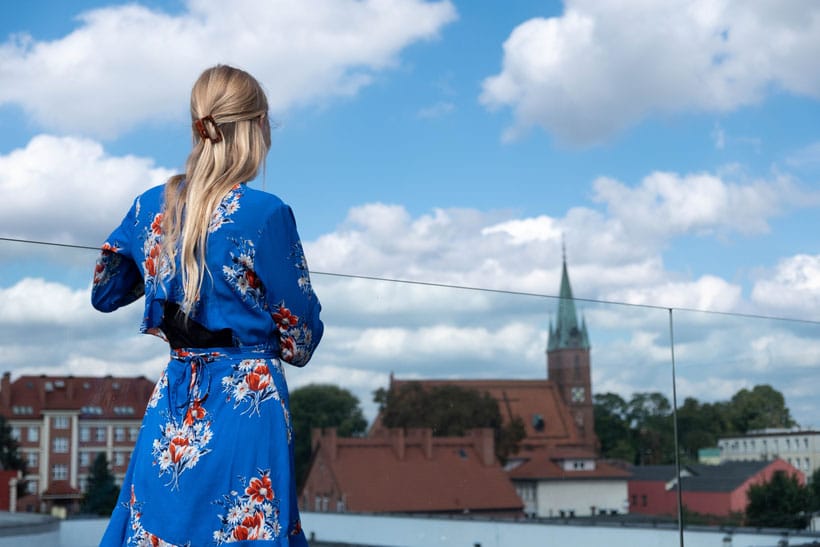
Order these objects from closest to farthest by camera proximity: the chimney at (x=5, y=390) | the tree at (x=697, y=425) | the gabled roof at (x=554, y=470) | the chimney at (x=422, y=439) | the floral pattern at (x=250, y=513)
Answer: the floral pattern at (x=250, y=513) → the chimney at (x=5, y=390) → the chimney at (x=422, y=439) → the gabled roof at (x=554, y=470) → the tree at (x=697, y=425)

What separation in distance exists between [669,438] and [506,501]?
843 mm

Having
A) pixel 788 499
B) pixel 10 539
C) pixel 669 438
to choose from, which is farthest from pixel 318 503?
pixel 788 499

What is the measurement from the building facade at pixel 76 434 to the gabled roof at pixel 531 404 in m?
0.99

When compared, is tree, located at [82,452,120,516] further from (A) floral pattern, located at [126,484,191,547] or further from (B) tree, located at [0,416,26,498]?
(A) floral pattern, located at [126,484,191,547]

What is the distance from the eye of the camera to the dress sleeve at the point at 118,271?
1.59 m

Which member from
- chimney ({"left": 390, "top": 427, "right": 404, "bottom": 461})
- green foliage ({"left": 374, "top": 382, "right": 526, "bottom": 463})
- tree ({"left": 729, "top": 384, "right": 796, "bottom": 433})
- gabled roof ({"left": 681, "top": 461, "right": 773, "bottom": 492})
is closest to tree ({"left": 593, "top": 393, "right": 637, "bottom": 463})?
Result: gabled roof ({"left": 681, "top": 461, "right": 773, "bottom": 492})

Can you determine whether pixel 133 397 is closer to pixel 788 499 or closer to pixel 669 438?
pixel 669 438

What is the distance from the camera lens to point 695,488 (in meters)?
4.25

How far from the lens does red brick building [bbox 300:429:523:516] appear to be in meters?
3.73

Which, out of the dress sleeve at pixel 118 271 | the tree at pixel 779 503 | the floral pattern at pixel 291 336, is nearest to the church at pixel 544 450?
the tree at pixel 779 503

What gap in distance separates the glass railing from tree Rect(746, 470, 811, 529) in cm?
7

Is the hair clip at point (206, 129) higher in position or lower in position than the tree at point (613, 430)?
higher

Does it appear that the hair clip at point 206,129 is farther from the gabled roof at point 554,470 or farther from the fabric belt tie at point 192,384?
the gabled roof at point 554,470

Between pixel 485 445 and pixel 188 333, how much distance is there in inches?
101
